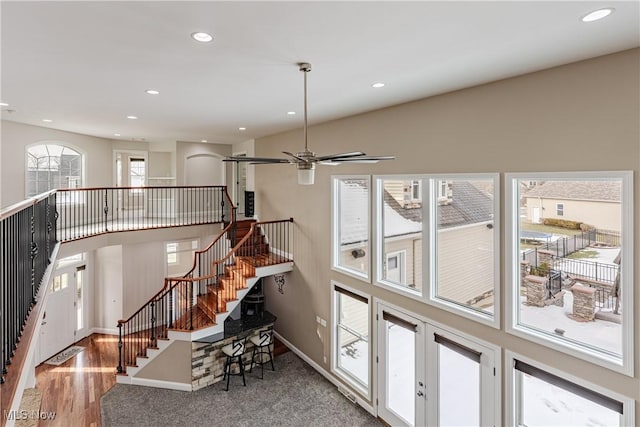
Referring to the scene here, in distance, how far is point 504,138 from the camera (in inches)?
143

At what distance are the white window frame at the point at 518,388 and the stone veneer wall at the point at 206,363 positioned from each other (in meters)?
5.08

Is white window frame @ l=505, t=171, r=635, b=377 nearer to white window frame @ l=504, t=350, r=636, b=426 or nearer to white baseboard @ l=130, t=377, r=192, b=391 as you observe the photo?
white window frame @ l=504, t=350, r=636, b=426

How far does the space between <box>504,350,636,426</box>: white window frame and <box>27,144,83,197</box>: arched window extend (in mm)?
9401

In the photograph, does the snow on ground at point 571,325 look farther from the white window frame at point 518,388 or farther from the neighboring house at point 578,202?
the neighboring house at point 578,202

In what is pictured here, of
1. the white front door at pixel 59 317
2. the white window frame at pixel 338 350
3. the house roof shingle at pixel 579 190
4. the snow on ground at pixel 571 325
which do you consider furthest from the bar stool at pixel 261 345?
the house roof shingle at pixel 579 190

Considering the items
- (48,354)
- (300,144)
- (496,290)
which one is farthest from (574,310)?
(48,354)

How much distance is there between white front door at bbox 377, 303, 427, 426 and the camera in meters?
4.72

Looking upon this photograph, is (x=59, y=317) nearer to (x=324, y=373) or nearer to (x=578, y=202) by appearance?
(x=324, y=373)

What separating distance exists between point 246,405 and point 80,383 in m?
3.75

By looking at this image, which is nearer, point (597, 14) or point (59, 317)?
point (597, 14)

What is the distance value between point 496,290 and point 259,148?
22.3 ft

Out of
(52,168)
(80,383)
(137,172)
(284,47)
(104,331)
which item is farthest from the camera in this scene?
(137,172)

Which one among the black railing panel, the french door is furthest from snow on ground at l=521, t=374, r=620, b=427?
the black railing panel

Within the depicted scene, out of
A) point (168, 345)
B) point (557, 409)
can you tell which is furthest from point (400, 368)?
point (168, 345)
